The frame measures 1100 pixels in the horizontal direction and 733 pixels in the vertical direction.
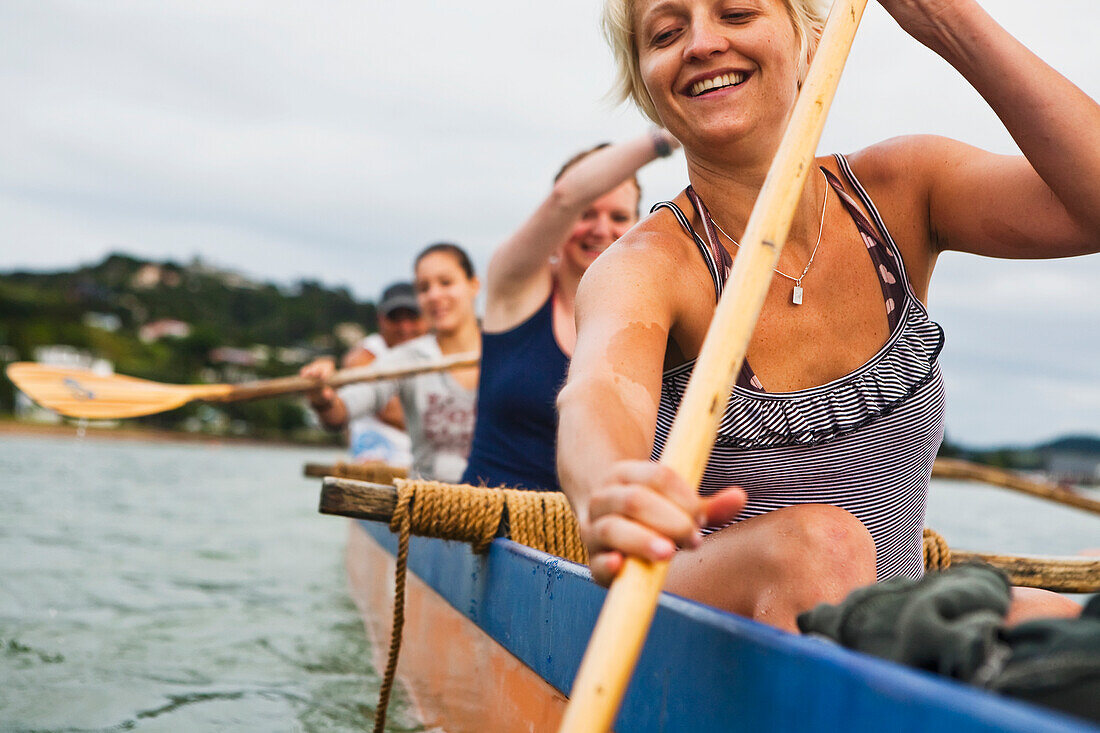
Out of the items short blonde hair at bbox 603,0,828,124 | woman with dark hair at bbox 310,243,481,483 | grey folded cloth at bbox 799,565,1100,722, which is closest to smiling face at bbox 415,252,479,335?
woman with dark hair at bbox 310,243,481,483

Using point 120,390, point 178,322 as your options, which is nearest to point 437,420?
point 120,390

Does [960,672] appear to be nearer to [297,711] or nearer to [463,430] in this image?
[297,711]

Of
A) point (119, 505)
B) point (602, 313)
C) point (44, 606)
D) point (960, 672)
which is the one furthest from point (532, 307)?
point (119, 505)

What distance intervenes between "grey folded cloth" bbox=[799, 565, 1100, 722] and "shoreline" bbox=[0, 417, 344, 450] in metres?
27.9

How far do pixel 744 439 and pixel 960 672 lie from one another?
0.77 m

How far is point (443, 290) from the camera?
5.02 metres

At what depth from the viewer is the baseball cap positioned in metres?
6.80

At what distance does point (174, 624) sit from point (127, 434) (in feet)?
101

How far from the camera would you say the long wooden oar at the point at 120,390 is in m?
4.80

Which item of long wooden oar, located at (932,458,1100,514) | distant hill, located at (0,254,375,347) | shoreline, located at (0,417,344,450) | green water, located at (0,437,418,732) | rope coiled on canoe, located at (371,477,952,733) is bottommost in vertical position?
shoreline, located at (0,417,344,450)

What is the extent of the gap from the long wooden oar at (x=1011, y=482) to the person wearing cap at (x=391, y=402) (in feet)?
11.9

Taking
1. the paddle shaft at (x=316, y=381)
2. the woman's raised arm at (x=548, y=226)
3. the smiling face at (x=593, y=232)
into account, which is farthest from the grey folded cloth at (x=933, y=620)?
the paddle shaft at (x=316, y=381)

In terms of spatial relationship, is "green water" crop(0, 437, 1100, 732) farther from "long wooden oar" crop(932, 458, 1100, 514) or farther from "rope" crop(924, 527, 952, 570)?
"long wooden oar" crop(932, 458, 1100, 514)

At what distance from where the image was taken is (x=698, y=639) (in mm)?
1070
